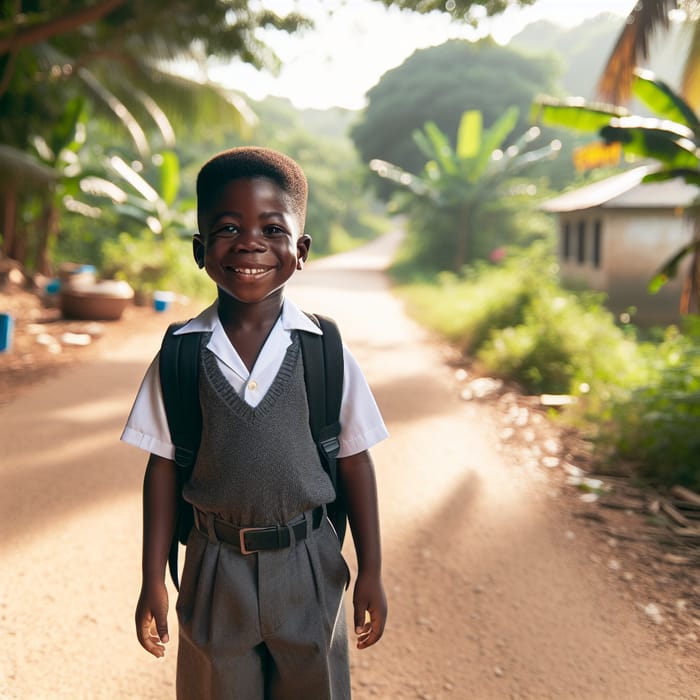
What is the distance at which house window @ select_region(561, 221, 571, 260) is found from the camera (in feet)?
Answer: 55.2

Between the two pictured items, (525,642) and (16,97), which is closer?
(525,642)

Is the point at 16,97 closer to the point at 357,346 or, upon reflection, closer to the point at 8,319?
the point at 8,319

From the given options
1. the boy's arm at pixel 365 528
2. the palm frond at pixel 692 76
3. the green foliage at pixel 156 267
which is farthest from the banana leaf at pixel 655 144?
the green foliage at pixel 156 267

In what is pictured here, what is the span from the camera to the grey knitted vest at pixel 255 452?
5.32 ft

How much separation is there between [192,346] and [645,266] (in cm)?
1368

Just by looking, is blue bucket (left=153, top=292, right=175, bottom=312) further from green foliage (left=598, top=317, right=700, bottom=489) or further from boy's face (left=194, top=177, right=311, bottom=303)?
boy's face (left=194, top=177, right=311, bottom=303)

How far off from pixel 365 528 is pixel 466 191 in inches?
724

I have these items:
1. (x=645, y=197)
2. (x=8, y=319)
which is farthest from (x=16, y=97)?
(x=645, y=197)

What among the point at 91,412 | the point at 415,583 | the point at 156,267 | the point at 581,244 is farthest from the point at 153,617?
the point at 581,244

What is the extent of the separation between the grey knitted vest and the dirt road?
124 centimetres

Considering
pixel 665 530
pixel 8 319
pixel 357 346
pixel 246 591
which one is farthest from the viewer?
pixel 357 346

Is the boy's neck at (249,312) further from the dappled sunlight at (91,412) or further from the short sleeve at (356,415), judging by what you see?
the dappled sunlight at (91,412)

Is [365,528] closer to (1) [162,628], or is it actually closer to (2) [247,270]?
(1) [162,628]

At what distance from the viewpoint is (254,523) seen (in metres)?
1.66
